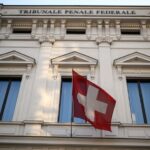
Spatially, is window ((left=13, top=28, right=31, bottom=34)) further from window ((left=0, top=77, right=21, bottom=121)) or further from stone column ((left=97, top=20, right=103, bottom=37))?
stone column ((left=97, top=20, right=103, bottom=37))

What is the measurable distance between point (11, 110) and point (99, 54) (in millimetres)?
5688

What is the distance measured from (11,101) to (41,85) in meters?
1.67

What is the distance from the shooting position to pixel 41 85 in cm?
1415

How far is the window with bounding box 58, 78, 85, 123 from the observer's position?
524 inches

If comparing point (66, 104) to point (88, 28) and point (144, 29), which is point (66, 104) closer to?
point (88, 28)

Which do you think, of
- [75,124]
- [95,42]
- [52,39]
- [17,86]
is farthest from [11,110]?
[95,42]

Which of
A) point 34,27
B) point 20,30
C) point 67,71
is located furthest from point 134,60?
point 20,30

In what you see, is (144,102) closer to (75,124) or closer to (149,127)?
(149,127)

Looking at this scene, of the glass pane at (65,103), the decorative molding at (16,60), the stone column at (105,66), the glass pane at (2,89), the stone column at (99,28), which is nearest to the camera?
the glass pane at (65,103)

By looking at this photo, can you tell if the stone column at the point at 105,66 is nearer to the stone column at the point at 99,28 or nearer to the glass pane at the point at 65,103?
the stone column at the point at 99,28

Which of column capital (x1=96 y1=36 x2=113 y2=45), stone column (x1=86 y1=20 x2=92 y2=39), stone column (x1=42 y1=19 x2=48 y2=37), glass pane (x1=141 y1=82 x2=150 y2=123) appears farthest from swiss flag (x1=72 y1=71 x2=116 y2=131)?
stone column (x1=42 y1=19 x2=48 y2=37)

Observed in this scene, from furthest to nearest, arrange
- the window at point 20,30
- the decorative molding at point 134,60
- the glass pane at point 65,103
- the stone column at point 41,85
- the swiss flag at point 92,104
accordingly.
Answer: the window at point 20,30, the decorative molding at point 134,60, the glass pane at point 65,103, the stone column at point 41,85, the swiss flag at point 92,104

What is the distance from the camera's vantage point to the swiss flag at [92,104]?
11.5 m

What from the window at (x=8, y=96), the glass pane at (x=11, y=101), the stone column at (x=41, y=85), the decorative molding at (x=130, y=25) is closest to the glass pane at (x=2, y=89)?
the window at (x=8, y=96)
